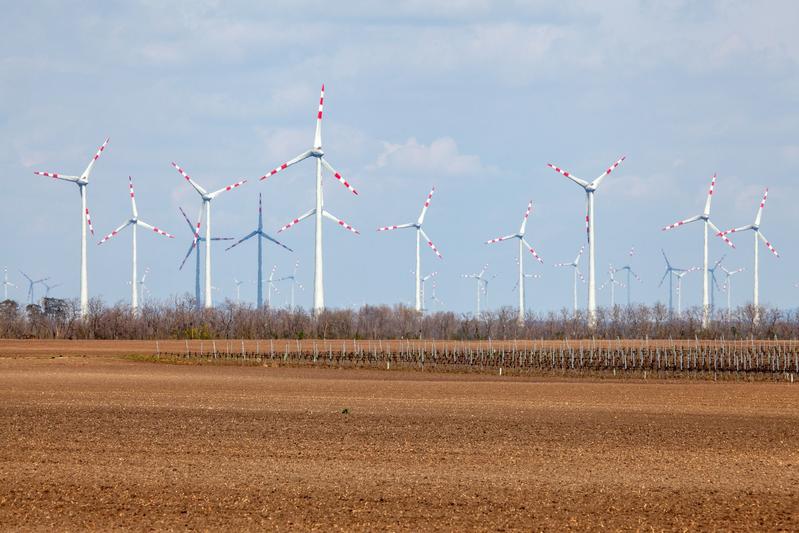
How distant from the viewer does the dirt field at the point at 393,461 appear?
2205 centimetres

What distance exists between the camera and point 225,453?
29.2 metres

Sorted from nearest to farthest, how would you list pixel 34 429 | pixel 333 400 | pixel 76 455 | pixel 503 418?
pixel 76 455 < pixel 34 429 < pixel 503 418 < pixel 333 400

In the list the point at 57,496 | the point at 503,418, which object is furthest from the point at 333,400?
the point at 57,496

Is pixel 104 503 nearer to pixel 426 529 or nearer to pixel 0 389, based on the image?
pixel 426 529

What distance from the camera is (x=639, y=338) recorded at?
443 feet

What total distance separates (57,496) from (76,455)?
16.7 feet

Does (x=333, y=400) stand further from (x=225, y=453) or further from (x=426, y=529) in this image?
(x=426, y=529)

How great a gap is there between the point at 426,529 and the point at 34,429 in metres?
16.1

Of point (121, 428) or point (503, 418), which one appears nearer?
point (121, 428)

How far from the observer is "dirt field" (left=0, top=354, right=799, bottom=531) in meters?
22.0

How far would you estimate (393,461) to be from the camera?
28250 millimetres

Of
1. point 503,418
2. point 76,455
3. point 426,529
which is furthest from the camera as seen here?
point 503,418

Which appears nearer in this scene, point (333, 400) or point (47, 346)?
point (333, 400)

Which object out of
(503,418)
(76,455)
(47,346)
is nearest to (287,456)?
(76,455)
